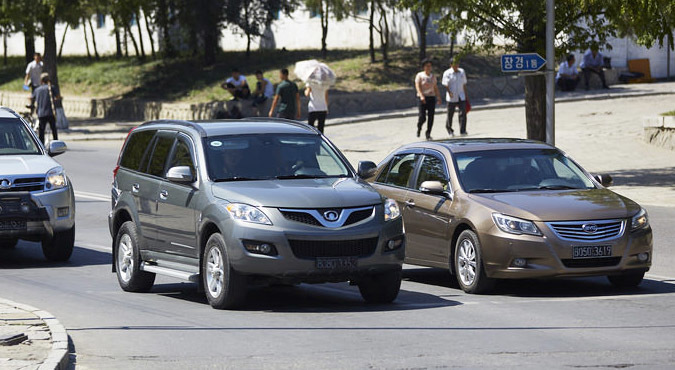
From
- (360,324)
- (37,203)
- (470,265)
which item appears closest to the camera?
(360,324)

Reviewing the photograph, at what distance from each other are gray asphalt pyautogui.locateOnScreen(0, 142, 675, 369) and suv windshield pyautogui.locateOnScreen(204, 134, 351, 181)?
117cm

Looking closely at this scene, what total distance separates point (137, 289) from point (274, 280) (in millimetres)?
2236

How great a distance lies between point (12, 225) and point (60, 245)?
2.21 feet

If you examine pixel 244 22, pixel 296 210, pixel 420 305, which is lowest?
pixel 420 305

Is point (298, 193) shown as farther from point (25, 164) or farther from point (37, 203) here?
point (25, 164)

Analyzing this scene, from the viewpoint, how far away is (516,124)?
3297cm

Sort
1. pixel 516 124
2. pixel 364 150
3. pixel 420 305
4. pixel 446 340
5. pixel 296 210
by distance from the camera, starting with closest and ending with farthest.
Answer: pixel 446 340 < pixel 296 210 < pixel 420 305 < pixel 364 150 < pixel 516 124

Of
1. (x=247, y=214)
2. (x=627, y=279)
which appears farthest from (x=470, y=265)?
(x=247, y=214)

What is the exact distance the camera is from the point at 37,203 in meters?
14.5

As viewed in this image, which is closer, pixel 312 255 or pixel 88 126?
pixel 312 255

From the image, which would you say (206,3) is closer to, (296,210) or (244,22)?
(244,22)

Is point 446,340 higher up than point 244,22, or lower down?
lower down

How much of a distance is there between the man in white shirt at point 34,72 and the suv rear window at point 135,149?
25.9 metres

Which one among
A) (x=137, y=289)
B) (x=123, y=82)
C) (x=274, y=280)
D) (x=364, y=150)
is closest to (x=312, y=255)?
(x=274, y=280)
